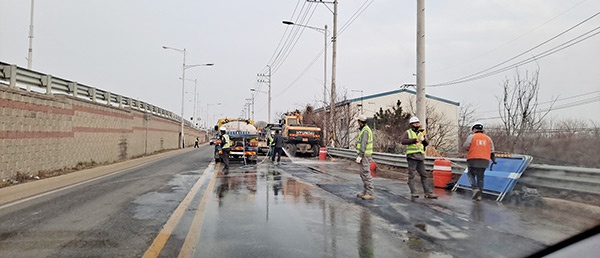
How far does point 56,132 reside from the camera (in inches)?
623

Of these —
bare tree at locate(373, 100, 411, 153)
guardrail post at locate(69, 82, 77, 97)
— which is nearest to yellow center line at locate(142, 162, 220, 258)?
guardrail post at locate(69, 82, 77, 97)

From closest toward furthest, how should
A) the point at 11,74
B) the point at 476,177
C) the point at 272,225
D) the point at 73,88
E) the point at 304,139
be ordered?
the point at 272,225, the point at 476,177, the point at 11,74, the point at 73,88, the point at 304,139

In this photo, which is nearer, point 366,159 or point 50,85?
point 366,159

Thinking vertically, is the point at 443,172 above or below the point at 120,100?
below

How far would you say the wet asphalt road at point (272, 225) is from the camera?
4797 mm

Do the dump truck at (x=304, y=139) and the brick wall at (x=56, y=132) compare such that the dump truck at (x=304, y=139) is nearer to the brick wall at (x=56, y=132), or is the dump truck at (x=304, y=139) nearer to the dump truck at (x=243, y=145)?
the dump truck at (x=243, y=145)

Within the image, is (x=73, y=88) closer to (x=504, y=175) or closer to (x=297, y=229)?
(x=297, y=229)

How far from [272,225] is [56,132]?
44.8ft

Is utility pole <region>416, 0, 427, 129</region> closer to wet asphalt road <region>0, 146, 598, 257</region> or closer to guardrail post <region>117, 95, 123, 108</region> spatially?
wet asphalt road <region>0, 146, 598, 257</region>

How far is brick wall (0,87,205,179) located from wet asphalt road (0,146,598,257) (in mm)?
4785

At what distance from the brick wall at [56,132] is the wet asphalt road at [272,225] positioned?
478 cm

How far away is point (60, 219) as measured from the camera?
260 inches

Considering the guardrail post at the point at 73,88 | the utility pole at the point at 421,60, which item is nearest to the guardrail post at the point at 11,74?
the guardrail post at the point at 73,88

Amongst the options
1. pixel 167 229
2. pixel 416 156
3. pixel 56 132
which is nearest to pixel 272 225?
pixel 167 229
